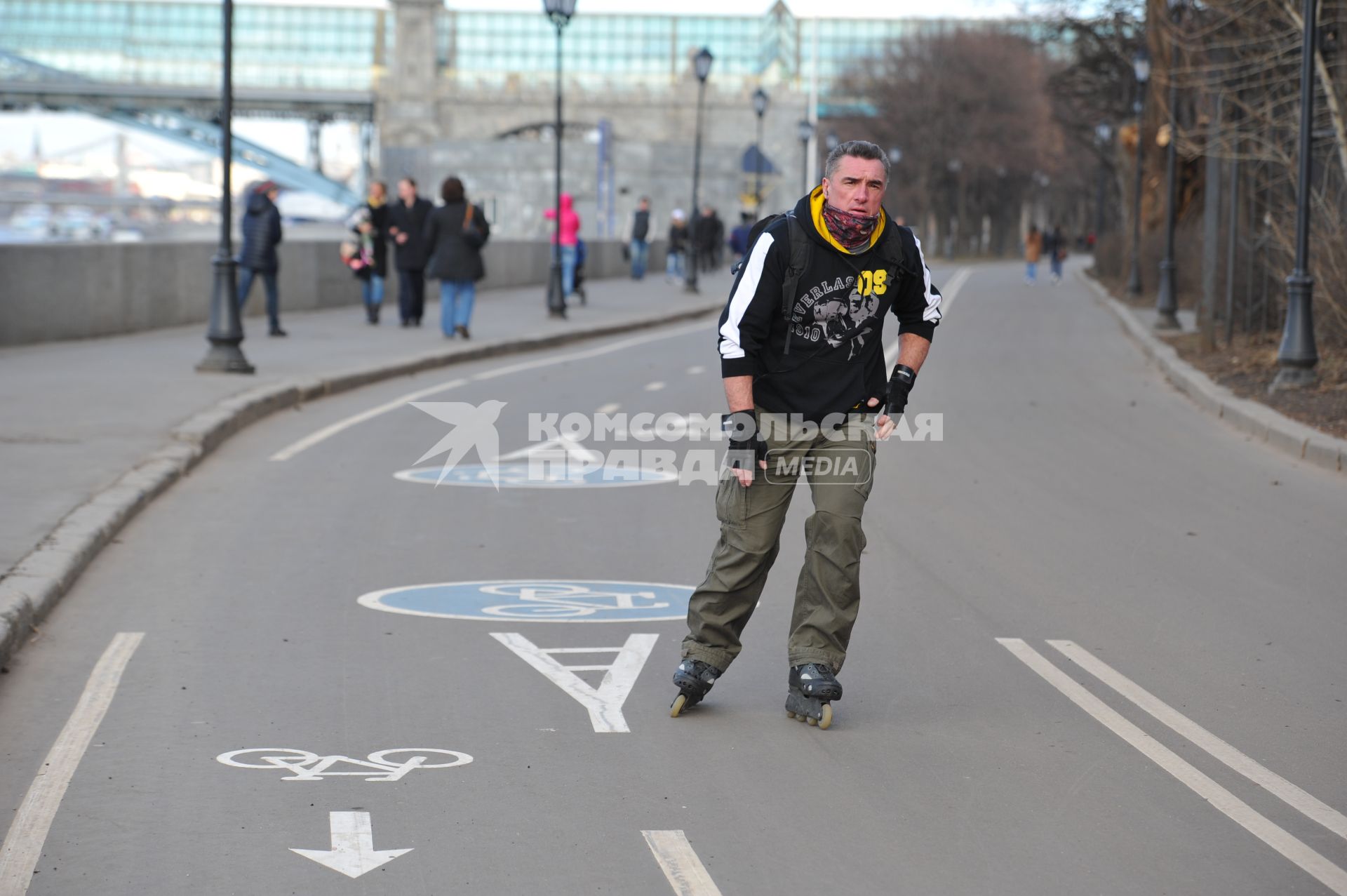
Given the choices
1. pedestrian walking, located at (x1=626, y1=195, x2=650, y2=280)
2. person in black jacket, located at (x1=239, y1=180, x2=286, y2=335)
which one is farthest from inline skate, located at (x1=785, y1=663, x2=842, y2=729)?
pedestrian walking, located at (x1=626, y1=195, x2=650, y2=280)

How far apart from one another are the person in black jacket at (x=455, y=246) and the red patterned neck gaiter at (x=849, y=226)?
17136 mm

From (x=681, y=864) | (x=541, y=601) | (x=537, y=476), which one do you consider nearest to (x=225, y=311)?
(x=537, y=476)

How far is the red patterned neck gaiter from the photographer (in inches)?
235

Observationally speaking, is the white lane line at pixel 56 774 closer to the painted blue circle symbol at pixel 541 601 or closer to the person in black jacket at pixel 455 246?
the painted blue circle symbol at pixel 541 601

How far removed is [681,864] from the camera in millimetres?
4762

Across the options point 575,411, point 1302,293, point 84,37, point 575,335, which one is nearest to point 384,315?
point 575,335

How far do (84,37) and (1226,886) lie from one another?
113880 millimetres

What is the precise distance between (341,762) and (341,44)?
362ft

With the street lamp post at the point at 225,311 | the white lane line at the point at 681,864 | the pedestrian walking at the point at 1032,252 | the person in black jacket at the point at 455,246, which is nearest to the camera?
the white lane line at the point at 681,864

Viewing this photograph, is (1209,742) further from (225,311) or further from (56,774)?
(225,311)

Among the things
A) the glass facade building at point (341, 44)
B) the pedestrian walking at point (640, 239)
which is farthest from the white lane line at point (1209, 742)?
the glass facade building at point (341, 44)

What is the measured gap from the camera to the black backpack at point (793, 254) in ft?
19.7

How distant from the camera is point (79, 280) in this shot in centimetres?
2117

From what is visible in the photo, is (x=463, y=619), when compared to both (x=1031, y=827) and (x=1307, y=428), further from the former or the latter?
(x=1307, y=428)
